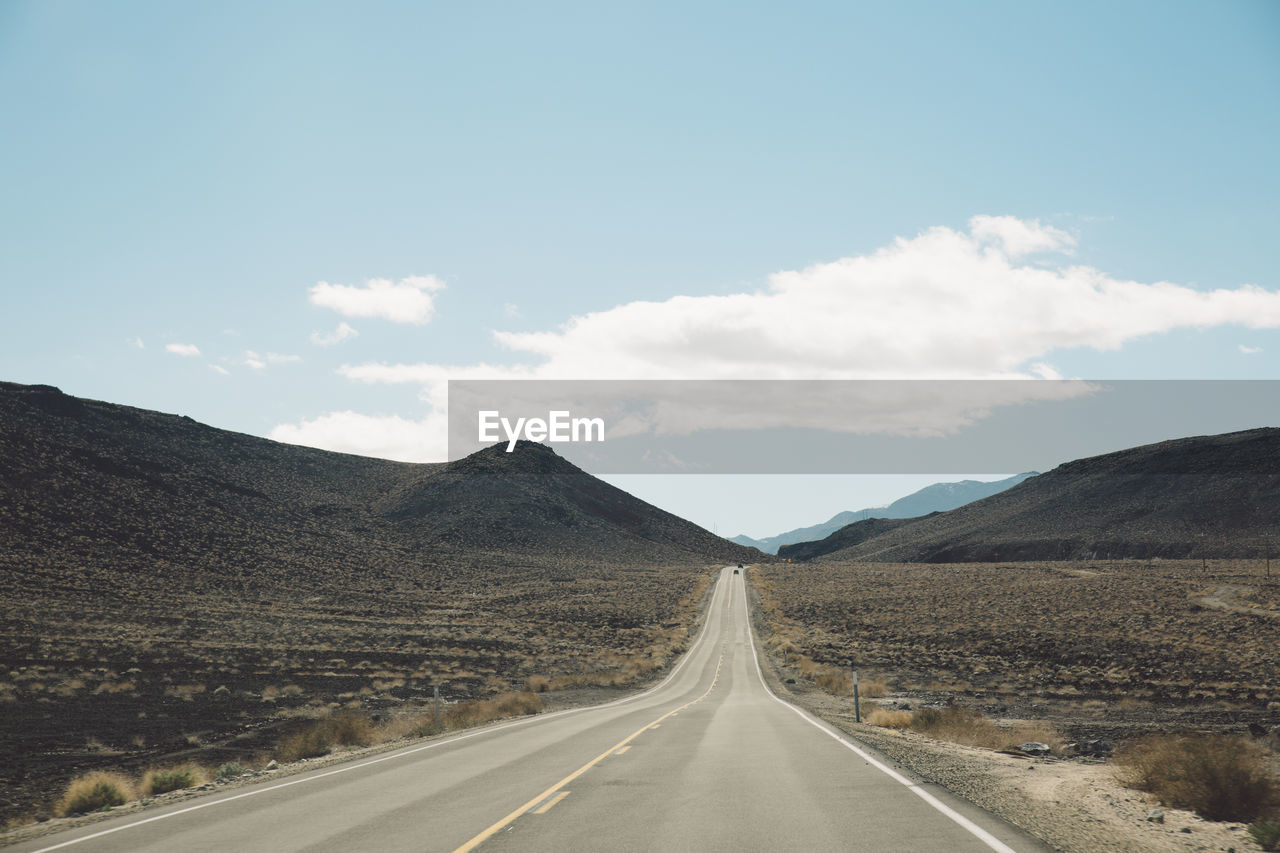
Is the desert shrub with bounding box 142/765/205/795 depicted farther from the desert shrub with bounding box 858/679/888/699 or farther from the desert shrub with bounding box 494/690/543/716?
the desert shrub with bounding box 858/679/888/699

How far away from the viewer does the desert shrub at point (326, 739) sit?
780 inches

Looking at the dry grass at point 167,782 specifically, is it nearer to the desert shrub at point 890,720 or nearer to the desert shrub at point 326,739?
the desert shrub at point 326,739

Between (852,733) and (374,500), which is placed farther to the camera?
(374,500)

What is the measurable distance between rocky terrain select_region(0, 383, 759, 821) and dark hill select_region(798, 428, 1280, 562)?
47544 mm

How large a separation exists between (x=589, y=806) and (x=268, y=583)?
85546 millimetres

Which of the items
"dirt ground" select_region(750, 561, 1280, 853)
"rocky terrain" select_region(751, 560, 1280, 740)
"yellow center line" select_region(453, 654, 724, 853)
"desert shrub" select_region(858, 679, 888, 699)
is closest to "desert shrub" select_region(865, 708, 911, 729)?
"dirt ground" select_region(750, 561, 1280, 853)

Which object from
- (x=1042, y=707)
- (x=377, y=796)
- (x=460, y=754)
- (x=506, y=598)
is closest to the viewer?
(x=377, y=796)

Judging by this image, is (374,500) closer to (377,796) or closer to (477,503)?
(477,503)

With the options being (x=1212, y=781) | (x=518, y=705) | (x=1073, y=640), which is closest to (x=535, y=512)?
(x=1073, y=640)

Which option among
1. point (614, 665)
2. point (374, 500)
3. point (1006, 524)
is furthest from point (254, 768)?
point (1006, 524)

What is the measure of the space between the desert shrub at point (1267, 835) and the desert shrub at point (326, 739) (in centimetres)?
1807

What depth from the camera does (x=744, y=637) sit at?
199 feet

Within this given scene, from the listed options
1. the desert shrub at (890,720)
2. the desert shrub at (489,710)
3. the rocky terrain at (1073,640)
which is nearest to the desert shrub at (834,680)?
the rocky terrain at (1073,640)

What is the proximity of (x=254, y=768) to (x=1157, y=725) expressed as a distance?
23.2 meters
